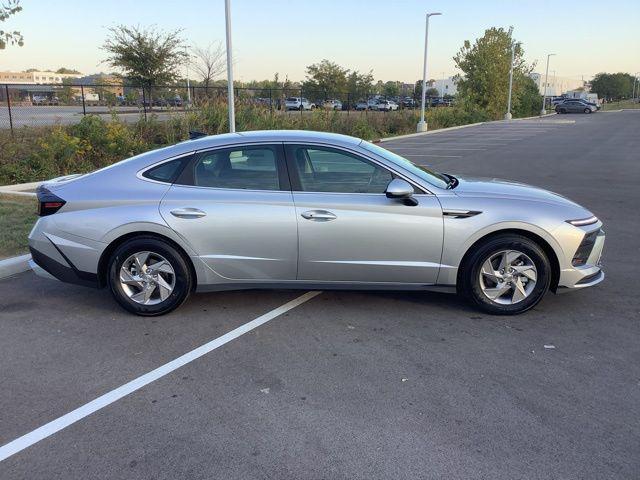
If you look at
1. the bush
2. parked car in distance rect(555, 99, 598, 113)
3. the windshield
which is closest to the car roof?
the windshield

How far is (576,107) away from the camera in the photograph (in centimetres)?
6706

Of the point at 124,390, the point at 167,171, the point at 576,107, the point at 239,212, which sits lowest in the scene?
the point at 124,390

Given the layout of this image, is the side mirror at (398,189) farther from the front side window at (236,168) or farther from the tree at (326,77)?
the tree at (326,77)

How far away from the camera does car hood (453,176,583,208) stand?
4789 millimetres

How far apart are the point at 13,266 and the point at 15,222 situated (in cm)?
192

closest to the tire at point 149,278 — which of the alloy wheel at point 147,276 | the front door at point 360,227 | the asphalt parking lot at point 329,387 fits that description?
the alloy wheel at point 147,276

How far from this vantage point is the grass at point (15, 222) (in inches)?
257

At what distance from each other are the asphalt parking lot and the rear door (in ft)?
1.65

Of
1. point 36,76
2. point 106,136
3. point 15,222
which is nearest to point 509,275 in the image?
point 15,222

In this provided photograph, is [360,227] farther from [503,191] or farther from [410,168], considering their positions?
[503,191]

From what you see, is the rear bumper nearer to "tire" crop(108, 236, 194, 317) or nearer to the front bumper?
"tire" crop(108, 236, 194, 317)

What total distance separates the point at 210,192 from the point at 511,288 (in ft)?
8.87

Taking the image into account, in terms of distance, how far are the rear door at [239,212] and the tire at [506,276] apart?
1.52 meters

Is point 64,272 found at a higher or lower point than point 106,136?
lower
